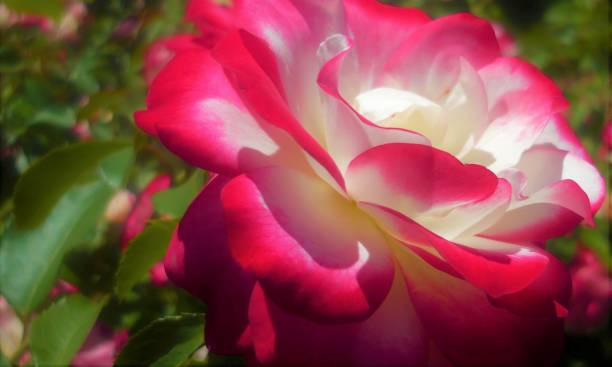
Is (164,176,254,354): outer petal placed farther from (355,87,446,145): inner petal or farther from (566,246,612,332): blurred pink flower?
(566,246,612,332): blurred pink flower

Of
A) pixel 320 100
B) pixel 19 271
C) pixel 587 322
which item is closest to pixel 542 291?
pixel 320 100

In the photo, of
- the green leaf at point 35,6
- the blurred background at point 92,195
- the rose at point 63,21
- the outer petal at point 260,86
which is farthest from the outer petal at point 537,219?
the rose at point 63,21

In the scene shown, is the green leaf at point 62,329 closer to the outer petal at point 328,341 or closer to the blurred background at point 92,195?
the blurred background at point 92,195

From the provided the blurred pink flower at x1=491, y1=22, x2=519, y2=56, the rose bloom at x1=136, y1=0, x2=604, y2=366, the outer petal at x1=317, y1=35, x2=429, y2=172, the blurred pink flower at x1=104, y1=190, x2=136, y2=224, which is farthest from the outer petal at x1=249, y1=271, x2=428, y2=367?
the blurred pink flower at x1=491, y1=22, x2=519, y2=56

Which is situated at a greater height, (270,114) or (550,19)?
(270,114)

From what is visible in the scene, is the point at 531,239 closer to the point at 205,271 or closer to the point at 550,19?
the point at 205,271

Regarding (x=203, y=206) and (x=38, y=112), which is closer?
(x=203, y=206)

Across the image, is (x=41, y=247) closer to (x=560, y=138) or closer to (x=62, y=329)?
(x=62, y=329)
